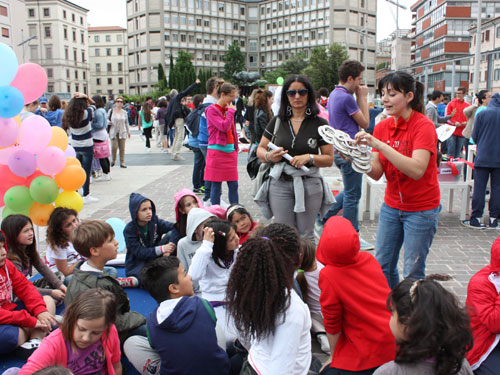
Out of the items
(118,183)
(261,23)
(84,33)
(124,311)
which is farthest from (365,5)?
(124,311)

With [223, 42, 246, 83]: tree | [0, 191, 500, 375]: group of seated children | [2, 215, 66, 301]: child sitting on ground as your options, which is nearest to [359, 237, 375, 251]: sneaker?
[0, 191, 500, 375]: group of seated children

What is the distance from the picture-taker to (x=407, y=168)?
10.0 ft

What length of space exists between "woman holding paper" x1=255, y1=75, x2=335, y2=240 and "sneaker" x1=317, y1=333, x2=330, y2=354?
1120 mm

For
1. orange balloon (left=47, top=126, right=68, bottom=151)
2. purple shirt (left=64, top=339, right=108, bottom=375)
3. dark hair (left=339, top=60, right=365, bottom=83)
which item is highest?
dark hair (left=339, top=60, right=365, bottom=83)

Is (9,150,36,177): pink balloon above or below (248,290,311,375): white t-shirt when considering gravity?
above

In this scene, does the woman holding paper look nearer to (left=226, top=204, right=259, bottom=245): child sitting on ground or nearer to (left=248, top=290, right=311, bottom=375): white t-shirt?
(left=226, top=204, right=259, bottom=245): child sitting on ground

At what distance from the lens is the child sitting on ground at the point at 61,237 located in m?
4.30

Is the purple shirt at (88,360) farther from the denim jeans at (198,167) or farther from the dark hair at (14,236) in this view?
the denim jeans at (198,167)

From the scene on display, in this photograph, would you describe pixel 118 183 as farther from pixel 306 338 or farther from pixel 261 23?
pixel 261 23

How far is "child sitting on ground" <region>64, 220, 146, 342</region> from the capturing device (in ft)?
10.6

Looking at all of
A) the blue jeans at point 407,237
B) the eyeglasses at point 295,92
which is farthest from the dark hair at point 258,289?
the eyeglasses at point 295,92

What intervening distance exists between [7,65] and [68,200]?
1.56 metres

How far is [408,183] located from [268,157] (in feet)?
4.37

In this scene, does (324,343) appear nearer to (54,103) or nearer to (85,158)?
(85,158)
